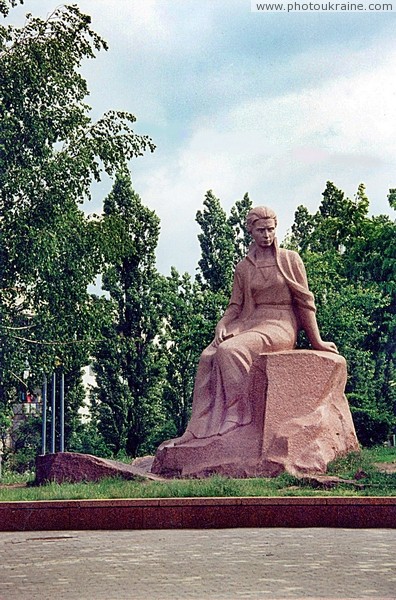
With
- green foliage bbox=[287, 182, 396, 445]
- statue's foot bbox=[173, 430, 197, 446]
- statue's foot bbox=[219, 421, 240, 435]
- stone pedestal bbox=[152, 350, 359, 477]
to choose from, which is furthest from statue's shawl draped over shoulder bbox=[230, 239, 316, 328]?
green foliage bbox=[287, 182, 396, 445]

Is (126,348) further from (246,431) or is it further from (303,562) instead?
(303,562)

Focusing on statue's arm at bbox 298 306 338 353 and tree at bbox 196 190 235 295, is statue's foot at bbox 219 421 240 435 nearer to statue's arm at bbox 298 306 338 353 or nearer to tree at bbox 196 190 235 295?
statue's arm at bbox 298 306 338 353

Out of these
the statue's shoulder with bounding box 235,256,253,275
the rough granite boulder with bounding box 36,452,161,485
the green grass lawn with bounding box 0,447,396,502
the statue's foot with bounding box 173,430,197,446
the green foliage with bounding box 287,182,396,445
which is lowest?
the green grass lawn with bounding box 0,447,396,502

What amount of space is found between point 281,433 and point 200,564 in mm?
6716

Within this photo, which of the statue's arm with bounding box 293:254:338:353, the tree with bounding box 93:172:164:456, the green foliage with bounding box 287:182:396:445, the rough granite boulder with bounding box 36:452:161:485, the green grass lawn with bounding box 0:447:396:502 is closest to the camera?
the green grass lawn with bounding box 0:447:396:502

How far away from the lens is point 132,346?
3753 cm

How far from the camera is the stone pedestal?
1591cm

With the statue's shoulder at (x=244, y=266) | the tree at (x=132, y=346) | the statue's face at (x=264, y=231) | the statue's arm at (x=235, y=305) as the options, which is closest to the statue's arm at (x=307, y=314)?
the statue's face at (x=264, y=231)

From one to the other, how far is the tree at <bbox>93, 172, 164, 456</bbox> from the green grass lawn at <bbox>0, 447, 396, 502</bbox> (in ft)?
70.2

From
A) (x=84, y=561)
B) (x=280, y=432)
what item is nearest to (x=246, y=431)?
(x=280, y=432)

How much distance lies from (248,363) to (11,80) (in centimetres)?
882

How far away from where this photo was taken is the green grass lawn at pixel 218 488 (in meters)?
13.7

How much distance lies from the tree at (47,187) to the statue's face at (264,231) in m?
5.56

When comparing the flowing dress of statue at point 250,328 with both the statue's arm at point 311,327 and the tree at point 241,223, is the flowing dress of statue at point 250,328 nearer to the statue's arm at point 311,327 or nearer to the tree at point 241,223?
the statue's arm at point 311,327
